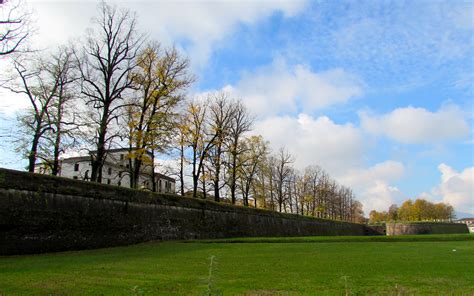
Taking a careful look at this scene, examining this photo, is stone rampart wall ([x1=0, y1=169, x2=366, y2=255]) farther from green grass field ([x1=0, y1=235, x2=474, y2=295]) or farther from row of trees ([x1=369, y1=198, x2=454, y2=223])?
row of trees ([x1=369, y1=198, x2=454, y2=223])

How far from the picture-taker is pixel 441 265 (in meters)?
11.3

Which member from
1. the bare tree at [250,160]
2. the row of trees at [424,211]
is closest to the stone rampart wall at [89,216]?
the bare tree at [250,160]

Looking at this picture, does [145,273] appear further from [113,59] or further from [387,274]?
[113,59]

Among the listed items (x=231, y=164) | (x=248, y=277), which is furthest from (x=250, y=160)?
(x=248, y=277)

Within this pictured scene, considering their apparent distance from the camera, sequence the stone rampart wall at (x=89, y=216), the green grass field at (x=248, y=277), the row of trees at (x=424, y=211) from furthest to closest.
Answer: the row of trees at (x=424, y=211) → the stone rampart wall at (x=89, y=216) → the green grass field at (x=248, y=277)

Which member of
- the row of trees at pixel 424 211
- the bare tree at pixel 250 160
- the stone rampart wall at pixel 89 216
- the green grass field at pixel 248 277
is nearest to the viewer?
the green grass field at pixel 248 277

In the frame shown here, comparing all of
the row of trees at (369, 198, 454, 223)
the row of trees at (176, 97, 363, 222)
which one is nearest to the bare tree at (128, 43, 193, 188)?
the row of trees at (176, 97, 363, 222)

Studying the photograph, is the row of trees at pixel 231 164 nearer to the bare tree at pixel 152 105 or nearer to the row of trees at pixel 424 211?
the bare tree at pixel 152 105

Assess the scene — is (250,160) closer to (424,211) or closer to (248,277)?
(248,277)

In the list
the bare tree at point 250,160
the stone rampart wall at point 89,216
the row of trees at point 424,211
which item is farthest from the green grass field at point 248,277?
the row of trees at point 424,211

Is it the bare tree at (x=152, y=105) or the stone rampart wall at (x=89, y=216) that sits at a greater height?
the bare tree at (x=152, y=105)

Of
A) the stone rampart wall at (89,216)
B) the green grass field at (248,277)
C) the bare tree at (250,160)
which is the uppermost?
the bare tree at (250,160)

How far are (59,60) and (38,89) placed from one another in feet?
9.96

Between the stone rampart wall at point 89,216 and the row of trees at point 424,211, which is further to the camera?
the row of trees at point 424,211
